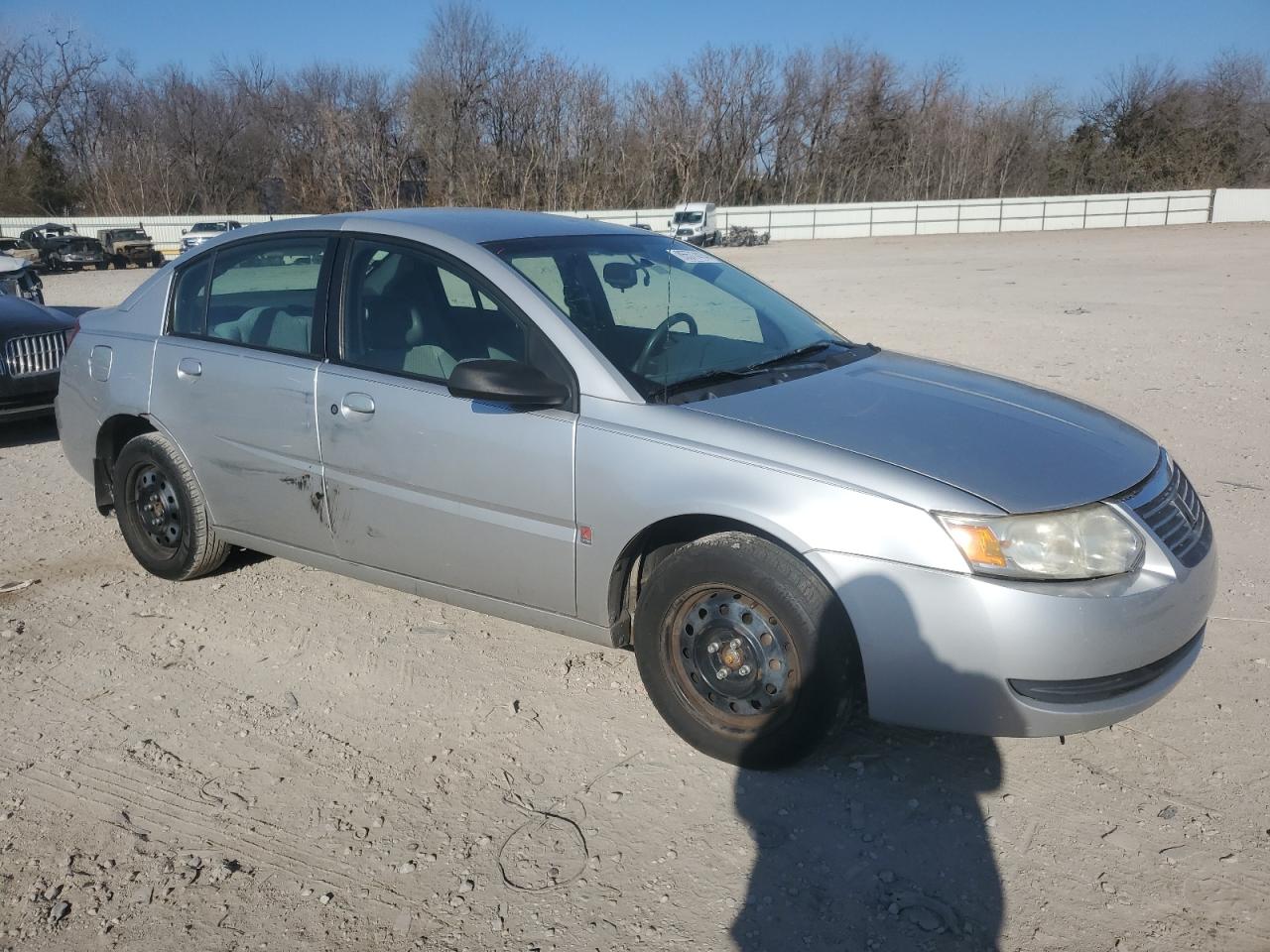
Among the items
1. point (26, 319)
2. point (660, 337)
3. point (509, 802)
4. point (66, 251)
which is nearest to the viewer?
point (509, 802)

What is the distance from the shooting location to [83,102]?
6856cm

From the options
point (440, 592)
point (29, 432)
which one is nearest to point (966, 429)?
point (440, 592)

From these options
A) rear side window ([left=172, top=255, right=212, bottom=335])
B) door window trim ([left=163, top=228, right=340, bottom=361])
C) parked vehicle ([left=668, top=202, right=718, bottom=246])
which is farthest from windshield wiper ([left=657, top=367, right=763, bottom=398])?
parked vehicle ([left=668, top=202, right=718, bottom=246])

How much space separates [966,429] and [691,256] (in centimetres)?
174

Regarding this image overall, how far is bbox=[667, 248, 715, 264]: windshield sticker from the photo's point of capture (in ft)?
14.9

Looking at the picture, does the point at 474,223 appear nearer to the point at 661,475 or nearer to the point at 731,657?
the point at 661,475

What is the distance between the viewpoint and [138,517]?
498 cm

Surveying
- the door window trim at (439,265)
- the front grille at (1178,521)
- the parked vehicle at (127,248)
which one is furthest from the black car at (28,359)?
the parked vehicle at (127,248)

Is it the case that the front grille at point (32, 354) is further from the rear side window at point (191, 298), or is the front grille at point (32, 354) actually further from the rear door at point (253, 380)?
the rear door at point (253, 380)

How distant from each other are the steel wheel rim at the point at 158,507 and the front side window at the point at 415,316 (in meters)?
1.42

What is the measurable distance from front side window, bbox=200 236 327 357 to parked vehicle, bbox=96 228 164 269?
124 ft

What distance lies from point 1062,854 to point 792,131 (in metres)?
66.7

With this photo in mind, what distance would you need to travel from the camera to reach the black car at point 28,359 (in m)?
7.60

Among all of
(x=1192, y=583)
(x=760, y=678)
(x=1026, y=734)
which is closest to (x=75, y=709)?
(x=760, y=678)
